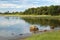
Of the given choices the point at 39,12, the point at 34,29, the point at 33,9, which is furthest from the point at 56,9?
the point at 34,29

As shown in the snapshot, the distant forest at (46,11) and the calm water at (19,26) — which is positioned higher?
the calm water at (19,26)

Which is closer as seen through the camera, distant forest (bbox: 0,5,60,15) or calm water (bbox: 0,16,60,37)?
calm water (bbox: 0,16,60,37)

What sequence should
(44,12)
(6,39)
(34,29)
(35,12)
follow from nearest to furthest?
(6,39)
(34,29)
(44,12)
(35,12)

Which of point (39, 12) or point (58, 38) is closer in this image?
point (58, 38)

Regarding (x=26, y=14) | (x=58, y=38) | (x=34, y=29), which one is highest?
(x=58, y=38)

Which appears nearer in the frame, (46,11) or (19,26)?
(19,26)

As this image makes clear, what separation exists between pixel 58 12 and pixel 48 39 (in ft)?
287

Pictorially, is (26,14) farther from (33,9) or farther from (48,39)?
(48,39)

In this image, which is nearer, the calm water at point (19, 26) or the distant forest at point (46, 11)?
the calm water at point (19, 26)

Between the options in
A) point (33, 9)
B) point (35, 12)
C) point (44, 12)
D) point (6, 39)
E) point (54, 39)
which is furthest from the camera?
point (33, 9)

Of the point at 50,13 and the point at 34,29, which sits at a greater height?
the point at 34,29

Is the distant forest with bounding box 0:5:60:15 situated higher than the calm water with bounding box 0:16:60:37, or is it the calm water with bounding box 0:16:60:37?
the calm water with bounding box 0:16:60:37

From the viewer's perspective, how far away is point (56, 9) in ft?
362

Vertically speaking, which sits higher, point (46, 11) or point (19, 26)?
point (19, 26)
